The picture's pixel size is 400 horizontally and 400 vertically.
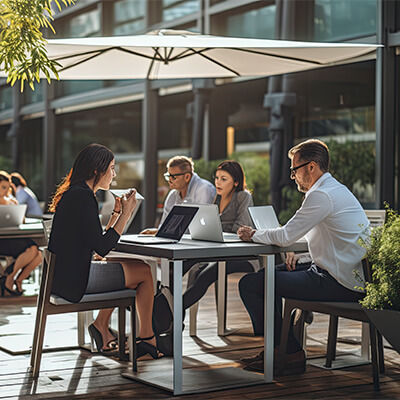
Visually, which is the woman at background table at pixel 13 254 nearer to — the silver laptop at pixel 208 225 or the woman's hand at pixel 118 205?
the woman's hand at pixel 118 205

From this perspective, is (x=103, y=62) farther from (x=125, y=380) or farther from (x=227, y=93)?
(x=227, y=93)

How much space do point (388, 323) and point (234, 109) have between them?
7.91m

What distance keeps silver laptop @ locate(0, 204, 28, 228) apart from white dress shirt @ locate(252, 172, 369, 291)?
352cm

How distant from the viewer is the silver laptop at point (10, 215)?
711 centimetres

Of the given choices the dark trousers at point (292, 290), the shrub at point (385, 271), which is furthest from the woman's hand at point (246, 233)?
the shrub at point (385, 271)

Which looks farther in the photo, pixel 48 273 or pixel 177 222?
pixel 177 222

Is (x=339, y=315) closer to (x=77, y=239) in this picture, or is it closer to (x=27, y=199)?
(x=77, y=239)

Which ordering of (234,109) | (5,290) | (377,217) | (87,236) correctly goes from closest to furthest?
(87,236), (377,217), (5,290), (234,109)

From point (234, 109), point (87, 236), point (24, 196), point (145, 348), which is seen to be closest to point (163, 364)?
point (145, 348)

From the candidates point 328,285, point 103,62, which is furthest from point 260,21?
point 328,285

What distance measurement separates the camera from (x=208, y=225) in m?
4.49

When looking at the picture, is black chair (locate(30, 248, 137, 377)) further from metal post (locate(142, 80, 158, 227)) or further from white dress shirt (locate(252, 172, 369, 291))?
metal post (locate(142, 80, 158, 227))

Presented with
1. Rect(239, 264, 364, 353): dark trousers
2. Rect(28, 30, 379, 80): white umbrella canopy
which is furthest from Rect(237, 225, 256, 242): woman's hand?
Rect(28, 30, 379, 80): white umbrella canopy

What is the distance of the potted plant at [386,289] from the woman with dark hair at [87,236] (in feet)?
4.60
